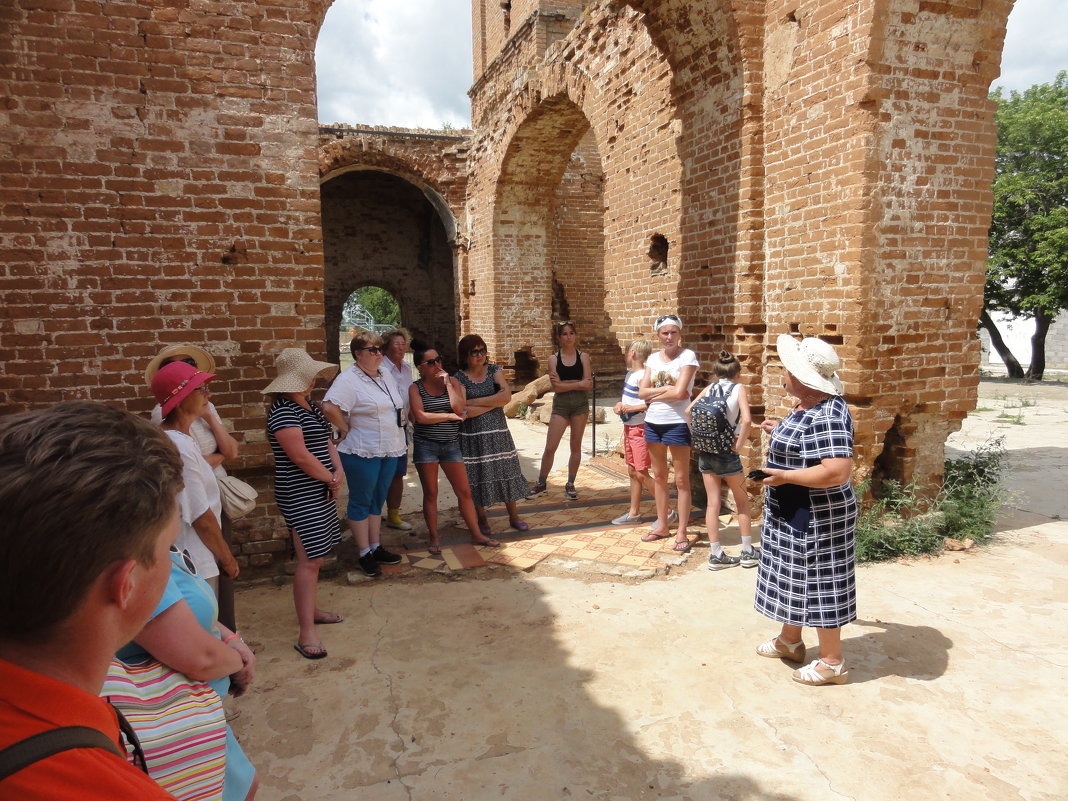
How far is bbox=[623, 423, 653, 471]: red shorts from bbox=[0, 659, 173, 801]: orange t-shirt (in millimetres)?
4990

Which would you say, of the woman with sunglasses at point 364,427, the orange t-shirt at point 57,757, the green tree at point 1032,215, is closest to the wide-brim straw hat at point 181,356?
the woman with sunglasses at point 364,427

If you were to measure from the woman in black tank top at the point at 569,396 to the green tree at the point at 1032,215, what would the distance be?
1727 centimetres

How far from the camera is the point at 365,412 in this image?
4.42m

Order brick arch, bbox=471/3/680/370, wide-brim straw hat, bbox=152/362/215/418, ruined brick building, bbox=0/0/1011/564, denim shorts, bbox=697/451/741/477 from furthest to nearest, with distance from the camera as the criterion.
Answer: brick arch, bbox=471/3/680/370, denim shorts, bbox=697/451/741/477, ruined brick building, bbox=0/0/1011/564, wide-brim straw hat, bbox=152/362/215/418

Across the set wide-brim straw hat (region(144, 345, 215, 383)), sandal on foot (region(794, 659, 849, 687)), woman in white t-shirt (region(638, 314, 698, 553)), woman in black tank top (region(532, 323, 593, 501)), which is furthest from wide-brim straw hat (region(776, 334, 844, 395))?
woman in black tank top (region(532, 323, 593, 501))

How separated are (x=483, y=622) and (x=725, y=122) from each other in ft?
16.4

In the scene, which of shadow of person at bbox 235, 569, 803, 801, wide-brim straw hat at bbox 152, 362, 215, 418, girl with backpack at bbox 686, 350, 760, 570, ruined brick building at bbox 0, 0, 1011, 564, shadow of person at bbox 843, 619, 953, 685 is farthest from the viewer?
girl with backpack at bbox 686, 350, 760, 570


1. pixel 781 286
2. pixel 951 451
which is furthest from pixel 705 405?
pixel 951 451

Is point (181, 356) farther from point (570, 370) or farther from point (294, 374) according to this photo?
point (570, 370)

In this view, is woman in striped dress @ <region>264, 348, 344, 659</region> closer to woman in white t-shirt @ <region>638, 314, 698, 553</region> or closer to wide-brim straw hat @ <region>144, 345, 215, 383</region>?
wide-brim straw hat @ <region>144, 345, 215, 383</region>

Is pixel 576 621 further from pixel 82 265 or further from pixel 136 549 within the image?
pixel 82 265

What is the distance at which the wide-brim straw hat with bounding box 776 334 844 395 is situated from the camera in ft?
9.84

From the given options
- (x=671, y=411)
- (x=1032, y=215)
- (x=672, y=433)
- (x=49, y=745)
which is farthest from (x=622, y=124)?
(x=1032, y=215)

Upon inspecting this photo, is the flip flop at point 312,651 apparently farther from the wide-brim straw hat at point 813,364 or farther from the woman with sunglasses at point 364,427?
the wide-brim straw hat at point 813,364
